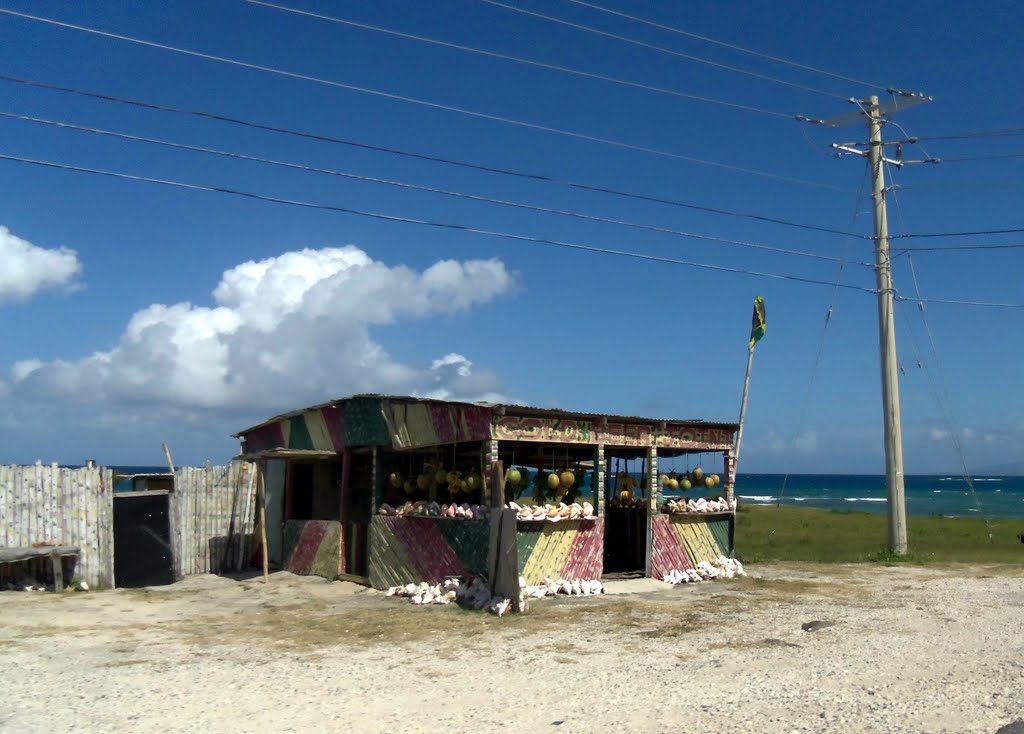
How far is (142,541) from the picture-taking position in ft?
54.8

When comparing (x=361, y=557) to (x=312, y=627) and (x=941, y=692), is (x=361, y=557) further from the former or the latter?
(x=941, y=692)

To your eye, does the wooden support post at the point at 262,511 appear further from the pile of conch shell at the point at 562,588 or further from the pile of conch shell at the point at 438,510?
the pile of conch shell at the point at 562,588

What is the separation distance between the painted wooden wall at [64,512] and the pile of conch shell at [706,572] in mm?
9999

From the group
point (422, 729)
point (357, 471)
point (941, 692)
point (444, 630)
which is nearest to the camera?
point (422, 729)

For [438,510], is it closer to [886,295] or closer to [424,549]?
[424,549]

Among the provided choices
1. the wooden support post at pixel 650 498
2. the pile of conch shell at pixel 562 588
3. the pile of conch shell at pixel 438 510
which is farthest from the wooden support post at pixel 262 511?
the wooden support post at pixel 650 498

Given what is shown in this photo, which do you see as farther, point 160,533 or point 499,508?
point 160,533

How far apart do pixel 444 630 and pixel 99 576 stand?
7.45 m

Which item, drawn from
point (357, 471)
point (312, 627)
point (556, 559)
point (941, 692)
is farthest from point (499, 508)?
point (941, 692)

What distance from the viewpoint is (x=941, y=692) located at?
7633 millimetres

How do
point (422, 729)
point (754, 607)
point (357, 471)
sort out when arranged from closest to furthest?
point (422, 729), point (754, 607), point (357, 471)

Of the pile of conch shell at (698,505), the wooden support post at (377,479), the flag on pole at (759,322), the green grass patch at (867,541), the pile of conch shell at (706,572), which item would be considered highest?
the flag on pole at (759,322)

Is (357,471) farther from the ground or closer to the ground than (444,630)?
farther from the ground

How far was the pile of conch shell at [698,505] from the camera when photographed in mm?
16953
